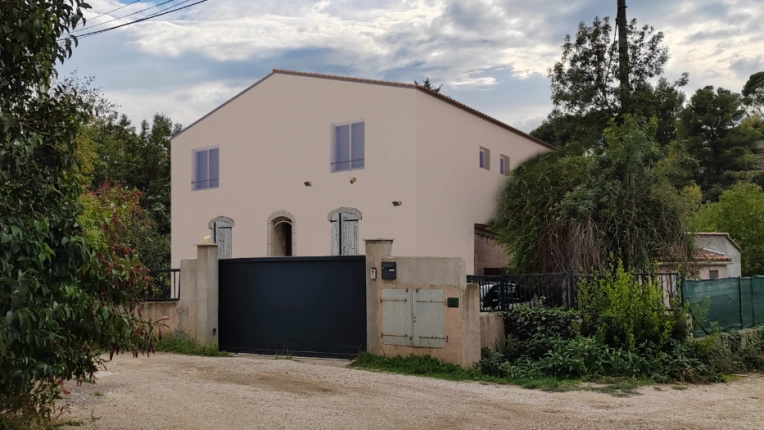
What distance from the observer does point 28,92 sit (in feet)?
19.0

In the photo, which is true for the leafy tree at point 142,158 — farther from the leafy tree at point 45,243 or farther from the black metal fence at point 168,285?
the leafy tree at point 45,243

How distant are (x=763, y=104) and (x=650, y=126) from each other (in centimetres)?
4419

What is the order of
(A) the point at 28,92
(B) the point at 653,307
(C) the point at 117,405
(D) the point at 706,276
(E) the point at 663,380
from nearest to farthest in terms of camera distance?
(A) the point at 28,92 → (C) the point at 117,405 → (E) the point at 663,380 → (B) the point at 653,307 → (D) the point at 706,276

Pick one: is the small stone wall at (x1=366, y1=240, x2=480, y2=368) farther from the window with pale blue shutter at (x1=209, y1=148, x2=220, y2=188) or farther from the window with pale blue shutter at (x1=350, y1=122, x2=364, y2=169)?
the window with pale blue shutter at (x1=209, y1=148, x2=220, y2=188)

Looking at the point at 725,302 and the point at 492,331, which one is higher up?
the point at 725,302

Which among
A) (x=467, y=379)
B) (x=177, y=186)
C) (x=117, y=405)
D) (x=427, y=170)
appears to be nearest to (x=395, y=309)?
(x=467, y=379)

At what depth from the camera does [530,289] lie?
12.9 metres

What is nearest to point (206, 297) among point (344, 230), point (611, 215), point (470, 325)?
point (470, 325)

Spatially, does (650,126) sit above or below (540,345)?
above

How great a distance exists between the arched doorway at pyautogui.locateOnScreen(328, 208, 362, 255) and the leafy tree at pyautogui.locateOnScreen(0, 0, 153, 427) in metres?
12.5

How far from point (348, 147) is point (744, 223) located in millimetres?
16793

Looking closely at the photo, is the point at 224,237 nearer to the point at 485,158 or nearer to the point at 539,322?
the point at 485,158

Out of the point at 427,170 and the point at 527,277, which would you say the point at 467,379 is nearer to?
the point at 527,277

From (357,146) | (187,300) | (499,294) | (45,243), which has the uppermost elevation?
(357,146)
